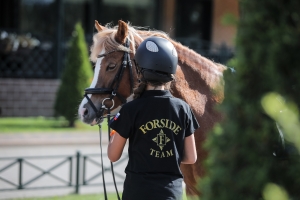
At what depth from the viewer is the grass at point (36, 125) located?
14722 millimetres

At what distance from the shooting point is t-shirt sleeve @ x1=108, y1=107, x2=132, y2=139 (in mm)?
3439

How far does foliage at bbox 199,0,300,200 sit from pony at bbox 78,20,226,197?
2.60 metres

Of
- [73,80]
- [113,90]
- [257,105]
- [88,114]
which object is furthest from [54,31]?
[257,105]

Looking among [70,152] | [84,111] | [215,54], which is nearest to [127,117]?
[84,111]

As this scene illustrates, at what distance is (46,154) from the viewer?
12.0 meters

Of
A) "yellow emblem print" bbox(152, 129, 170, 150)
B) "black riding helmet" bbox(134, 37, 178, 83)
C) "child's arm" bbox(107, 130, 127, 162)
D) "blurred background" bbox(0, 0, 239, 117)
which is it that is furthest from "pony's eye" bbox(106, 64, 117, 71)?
"blurred background" bbox(0, 0, 239, 117)

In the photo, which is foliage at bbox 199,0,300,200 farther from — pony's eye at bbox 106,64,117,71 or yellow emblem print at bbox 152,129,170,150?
pony's eye at bbox 106,64,117,71

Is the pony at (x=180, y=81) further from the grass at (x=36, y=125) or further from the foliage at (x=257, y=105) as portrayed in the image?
the grass at (x=36, y=125)

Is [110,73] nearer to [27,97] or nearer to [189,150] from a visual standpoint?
[189,150]

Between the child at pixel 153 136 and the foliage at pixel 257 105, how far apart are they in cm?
158

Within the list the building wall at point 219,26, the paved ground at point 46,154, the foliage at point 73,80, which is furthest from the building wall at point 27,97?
the building wall at point 219,26

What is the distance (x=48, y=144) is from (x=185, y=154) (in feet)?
32.8

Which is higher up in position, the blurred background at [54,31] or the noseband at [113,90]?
the noseband at [113,90]

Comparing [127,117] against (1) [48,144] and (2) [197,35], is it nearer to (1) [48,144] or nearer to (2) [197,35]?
(1) [48,144]
